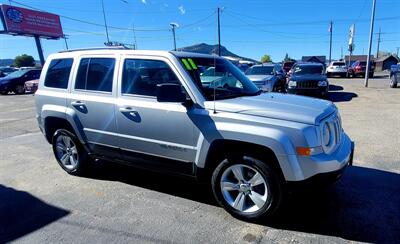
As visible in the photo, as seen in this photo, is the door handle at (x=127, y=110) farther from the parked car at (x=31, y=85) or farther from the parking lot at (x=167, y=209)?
the parked car at (x=31, y=85)

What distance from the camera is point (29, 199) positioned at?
4.34 m

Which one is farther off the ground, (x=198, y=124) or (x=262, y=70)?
(x=198, y=124)

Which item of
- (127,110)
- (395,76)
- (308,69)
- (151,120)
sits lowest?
(395,76)

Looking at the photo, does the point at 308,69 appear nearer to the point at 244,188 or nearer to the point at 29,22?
the point at 244,188

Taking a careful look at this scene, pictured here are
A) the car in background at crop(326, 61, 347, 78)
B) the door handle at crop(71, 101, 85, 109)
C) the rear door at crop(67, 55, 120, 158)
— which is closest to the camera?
the rear door at crop(67, 55, 120, 158)

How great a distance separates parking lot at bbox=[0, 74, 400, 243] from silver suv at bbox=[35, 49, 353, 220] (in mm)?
345

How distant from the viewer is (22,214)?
3.90 metres

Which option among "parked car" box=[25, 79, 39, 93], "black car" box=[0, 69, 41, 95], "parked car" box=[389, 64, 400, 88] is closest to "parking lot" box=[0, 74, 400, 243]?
"parked car" box=[389, 64, 400, 88]

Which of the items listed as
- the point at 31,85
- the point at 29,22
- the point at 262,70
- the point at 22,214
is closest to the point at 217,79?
the point at 22,214

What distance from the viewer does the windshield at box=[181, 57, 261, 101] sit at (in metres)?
3.92

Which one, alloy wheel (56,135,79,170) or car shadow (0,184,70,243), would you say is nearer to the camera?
car shadow (0,184,70,243)

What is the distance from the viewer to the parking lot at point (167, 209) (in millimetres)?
3330

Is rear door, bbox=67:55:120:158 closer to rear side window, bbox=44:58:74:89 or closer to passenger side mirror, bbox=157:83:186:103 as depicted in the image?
rear side window, bbox=44:58:74:89

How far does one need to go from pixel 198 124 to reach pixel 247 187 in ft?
2.99
